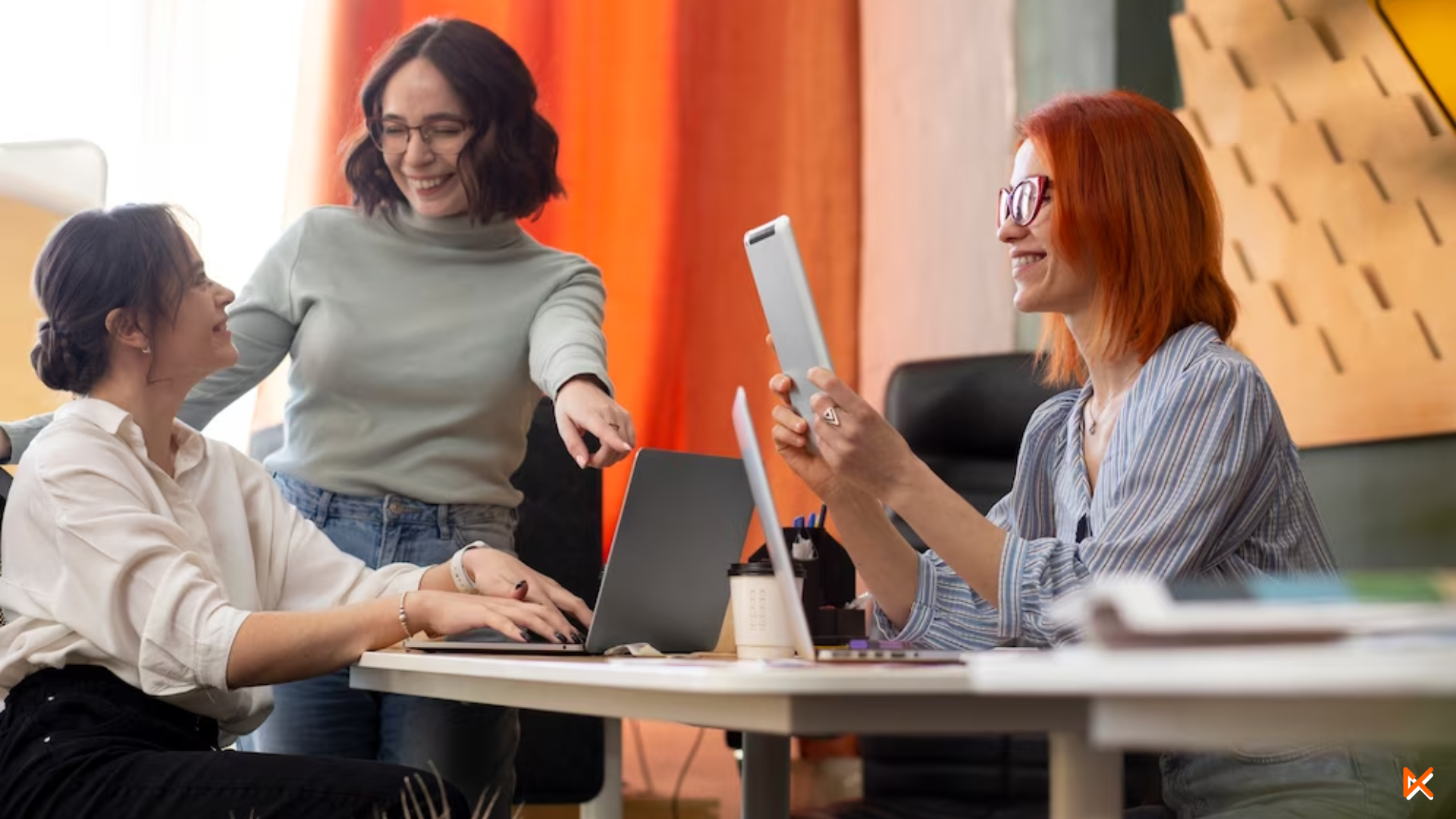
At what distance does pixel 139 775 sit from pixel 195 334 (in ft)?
1.94

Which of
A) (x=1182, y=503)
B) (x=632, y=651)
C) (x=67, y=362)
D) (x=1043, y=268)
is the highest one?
(x=1043, y=268)

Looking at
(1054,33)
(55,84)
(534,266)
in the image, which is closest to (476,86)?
(534,266)

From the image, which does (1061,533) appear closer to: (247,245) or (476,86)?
(476,86)

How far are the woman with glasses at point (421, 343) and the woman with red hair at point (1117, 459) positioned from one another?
0.58 m

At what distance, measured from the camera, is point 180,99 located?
307 centimetres

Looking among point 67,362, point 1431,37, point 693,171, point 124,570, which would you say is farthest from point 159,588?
point 693,171

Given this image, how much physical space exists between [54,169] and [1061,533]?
1.71 metres

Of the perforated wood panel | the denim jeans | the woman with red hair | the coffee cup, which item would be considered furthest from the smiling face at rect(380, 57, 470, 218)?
the perforated wood panel

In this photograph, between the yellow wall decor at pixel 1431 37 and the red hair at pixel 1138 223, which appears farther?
the yellow wall decor at pixel 1431 37

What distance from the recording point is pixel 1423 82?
87.8 inches

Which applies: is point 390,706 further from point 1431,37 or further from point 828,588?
point 1431,37

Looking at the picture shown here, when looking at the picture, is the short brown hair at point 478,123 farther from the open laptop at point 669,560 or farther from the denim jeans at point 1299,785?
the denim jeans at point 1299,785

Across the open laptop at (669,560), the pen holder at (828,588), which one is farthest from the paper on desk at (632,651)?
the pen holder at (828,588)

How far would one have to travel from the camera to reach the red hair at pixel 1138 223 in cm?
157
